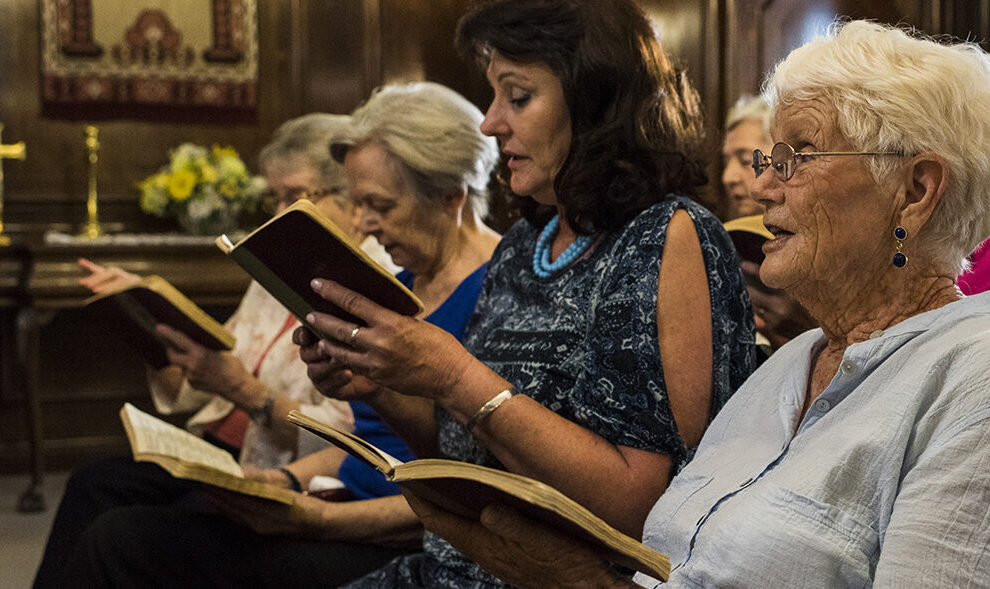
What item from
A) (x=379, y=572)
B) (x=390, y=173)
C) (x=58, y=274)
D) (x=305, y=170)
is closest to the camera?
(x=379, y=572)

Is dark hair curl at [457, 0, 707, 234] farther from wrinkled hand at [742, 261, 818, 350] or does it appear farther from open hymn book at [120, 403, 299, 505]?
open hymn book at [120, 403, 299, 505]

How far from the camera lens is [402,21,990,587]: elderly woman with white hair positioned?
927mm

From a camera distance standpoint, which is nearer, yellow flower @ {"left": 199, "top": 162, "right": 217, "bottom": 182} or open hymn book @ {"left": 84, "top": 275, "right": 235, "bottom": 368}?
open hymn book @ {"left": 84, "top": 275, "right": 235, "bottom": 368}

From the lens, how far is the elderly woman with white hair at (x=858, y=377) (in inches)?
36.5

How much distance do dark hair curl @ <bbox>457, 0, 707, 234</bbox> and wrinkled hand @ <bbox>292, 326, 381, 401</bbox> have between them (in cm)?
45

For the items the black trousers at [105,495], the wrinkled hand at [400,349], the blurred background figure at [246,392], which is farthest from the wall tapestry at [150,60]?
the wrinkled hand at [400,349]

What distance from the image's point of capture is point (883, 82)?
3.55ft

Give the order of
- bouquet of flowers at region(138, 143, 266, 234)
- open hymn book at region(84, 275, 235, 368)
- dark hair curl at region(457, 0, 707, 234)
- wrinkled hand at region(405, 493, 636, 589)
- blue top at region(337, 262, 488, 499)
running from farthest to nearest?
bouquet of flowers at region(138, 143, 266, 234) → open hymn book at region(84, 275, 235, 368) → blue top at region(337, 262, 488, 499) → dark hair curl at region(457, 0, 707, 234) → wrinkled hand at region(405, 493, 636, 589)

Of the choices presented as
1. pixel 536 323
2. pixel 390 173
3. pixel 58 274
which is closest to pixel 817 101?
pixel 536 323

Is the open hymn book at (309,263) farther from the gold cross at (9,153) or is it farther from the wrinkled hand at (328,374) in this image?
the gold cross at (9,153)

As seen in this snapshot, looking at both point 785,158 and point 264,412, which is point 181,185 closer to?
point 264,412

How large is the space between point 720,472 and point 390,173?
3.76ft

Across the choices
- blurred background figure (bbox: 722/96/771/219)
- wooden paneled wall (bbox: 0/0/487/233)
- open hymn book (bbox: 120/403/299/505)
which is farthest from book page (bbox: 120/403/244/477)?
wooden paneled wall (bbox: 0/0/487/233)

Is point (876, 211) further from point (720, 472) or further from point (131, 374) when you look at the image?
point (131, 374)
